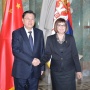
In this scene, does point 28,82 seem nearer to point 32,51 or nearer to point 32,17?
point 32,51

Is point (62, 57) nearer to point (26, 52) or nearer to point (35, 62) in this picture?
point (35, 62)

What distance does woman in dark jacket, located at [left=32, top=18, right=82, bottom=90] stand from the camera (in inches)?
124

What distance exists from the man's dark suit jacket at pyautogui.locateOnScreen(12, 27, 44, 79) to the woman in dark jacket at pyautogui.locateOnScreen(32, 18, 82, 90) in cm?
15

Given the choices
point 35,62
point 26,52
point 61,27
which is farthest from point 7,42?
point 61,27

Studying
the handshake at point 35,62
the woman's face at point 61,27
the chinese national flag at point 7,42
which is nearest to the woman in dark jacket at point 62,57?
the woman's face at point 61,27

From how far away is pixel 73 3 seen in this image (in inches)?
261

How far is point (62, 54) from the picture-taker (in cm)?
314

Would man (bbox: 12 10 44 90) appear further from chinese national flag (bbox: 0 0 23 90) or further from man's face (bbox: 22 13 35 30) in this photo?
chinese national flag (bbox: 0 0 23 90)

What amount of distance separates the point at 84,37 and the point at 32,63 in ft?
12.7

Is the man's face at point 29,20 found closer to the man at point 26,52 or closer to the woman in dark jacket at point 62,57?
the man at point 26,52

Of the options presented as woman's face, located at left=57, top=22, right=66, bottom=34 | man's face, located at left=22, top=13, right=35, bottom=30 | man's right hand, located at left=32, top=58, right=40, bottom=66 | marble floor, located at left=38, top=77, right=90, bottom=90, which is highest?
man's face, located at left=22, top=13, right=35, bottom=30

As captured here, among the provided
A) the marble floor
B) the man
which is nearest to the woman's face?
the man

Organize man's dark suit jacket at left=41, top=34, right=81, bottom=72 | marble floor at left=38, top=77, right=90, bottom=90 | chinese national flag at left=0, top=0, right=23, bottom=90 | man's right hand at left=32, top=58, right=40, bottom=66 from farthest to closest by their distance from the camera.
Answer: marble floor at left=38, top=77, right=90, bottom=90, chinese national flag at left=0, top=0, right=23, bottom=90, man's dark suit jacket at left=41, top=34, right=81, bottom=72, man's right hand at left=32, top=58, right=40, bottom=66

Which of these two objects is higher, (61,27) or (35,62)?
(61,27)
